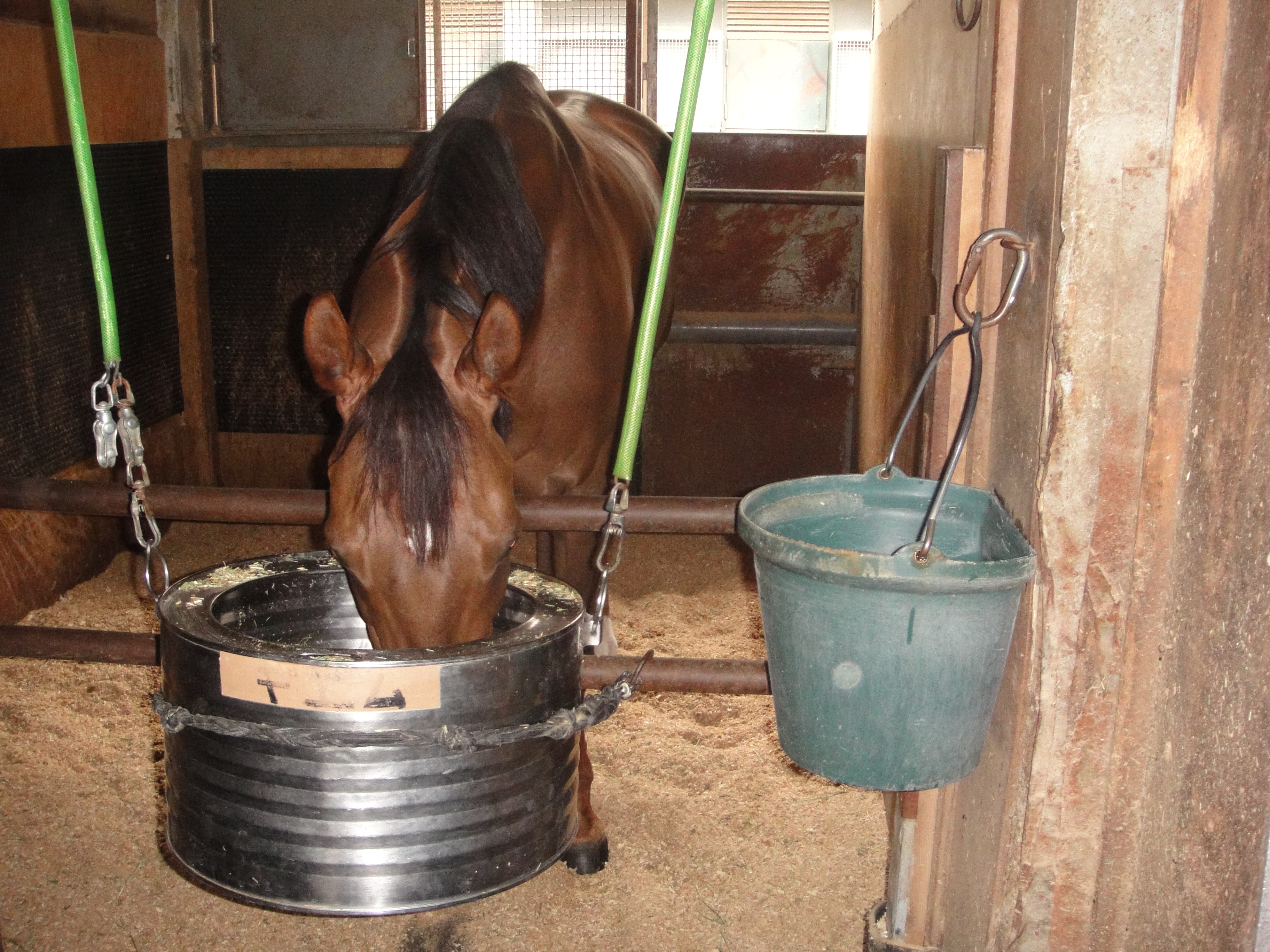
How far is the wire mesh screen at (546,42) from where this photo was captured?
457 cm

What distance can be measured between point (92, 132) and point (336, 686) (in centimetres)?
323

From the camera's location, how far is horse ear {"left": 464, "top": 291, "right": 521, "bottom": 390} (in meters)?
1.38

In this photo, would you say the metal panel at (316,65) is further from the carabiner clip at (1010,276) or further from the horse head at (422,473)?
the carabiner clip at (1010,276)

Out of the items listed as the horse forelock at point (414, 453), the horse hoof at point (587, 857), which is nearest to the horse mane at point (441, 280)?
the horse forelock at point (414, 453)

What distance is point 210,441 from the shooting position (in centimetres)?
432

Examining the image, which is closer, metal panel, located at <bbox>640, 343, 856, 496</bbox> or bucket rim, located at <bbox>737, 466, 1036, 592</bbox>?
bucket rim, located at <bbox>737, 466, 1036, 592</bbox>

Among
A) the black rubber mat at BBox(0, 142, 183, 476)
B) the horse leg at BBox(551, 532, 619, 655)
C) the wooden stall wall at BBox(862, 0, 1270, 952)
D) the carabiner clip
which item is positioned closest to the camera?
the wooden stall wall at BBox(862, 0, 1270, 952)

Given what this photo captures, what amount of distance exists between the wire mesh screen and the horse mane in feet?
8.28

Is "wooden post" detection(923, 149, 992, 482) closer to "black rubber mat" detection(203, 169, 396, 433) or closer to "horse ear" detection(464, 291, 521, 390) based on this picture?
"horse ear" detection(464, 291, 521, 390)

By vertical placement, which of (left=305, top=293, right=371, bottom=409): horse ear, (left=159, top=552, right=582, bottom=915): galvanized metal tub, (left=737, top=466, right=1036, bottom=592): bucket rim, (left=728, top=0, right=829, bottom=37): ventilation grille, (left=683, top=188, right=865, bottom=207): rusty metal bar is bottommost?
(left=159, top=552, right=582, bottom=915): galvanized metal tub

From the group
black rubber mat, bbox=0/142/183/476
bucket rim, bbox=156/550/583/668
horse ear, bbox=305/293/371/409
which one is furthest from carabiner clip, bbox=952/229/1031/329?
black rubber mat, bbox=0/142/183/476

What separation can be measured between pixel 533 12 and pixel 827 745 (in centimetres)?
557

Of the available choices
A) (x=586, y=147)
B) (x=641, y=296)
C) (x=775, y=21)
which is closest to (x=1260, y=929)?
(x=641, y=296)

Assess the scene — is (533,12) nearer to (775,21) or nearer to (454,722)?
(454,722)
